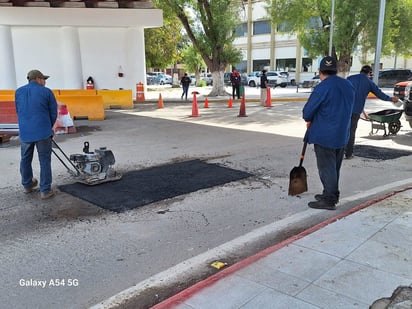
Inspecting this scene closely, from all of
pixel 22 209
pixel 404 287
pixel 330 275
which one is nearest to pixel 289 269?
pixel 330 275

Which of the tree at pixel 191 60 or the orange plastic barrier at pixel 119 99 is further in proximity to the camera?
the tree at pixel 191 60

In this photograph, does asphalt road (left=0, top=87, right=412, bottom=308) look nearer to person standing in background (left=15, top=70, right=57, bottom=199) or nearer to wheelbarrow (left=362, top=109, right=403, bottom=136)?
person standing in background (left=15, top=70, right=57, bottom=199)

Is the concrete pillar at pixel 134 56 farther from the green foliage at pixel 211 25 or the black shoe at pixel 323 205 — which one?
the black shoe at pixel 323 205

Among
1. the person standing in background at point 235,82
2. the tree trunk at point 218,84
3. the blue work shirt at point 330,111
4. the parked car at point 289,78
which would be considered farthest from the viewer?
the parked car at point 289,78

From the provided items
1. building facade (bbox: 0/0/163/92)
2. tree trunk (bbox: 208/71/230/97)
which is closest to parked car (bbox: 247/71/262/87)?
tree trunk (bbox: 208/71/230/97)

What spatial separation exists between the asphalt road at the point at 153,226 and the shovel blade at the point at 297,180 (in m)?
0.17

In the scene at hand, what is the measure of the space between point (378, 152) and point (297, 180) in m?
4.14

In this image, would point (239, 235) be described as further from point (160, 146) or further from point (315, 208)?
point (160, 146)

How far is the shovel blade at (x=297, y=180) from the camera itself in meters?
5.84

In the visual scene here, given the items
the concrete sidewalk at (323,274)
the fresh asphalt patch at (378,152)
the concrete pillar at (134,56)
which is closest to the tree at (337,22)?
the concrete pillar at (134,56)

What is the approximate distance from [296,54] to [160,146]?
47.0 m

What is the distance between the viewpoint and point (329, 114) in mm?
5145

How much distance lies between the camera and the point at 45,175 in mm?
6129

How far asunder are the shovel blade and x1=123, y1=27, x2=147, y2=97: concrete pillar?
1909 cm
